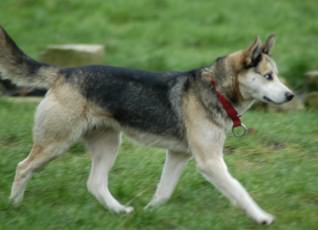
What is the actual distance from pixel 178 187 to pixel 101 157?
0.82 meters

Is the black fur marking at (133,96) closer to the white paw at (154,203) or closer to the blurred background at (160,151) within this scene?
the white paw at (154,203)

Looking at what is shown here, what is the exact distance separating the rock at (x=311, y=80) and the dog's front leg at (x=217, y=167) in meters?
4.88

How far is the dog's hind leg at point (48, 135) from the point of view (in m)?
6.48

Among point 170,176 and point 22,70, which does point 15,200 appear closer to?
point 22,70

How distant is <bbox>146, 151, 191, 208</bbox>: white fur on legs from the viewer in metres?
6.82

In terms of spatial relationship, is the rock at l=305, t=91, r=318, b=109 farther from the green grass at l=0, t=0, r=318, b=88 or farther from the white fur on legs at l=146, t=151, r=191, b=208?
the white fur on legs at l=146, t=151, r=191, b=208

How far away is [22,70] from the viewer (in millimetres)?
6680

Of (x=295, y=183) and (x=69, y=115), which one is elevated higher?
(x=69, y=115)

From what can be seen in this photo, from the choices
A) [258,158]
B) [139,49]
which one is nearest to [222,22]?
[139,49]

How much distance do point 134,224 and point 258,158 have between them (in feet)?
7.64

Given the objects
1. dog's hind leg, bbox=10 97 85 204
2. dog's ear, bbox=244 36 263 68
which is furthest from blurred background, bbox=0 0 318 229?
dog's ear, bbox=244 36 263 68

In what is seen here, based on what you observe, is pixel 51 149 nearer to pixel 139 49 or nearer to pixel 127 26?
pixel 139 49

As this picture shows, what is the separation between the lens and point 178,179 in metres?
7.00

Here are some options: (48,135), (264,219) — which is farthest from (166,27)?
(264,219)
